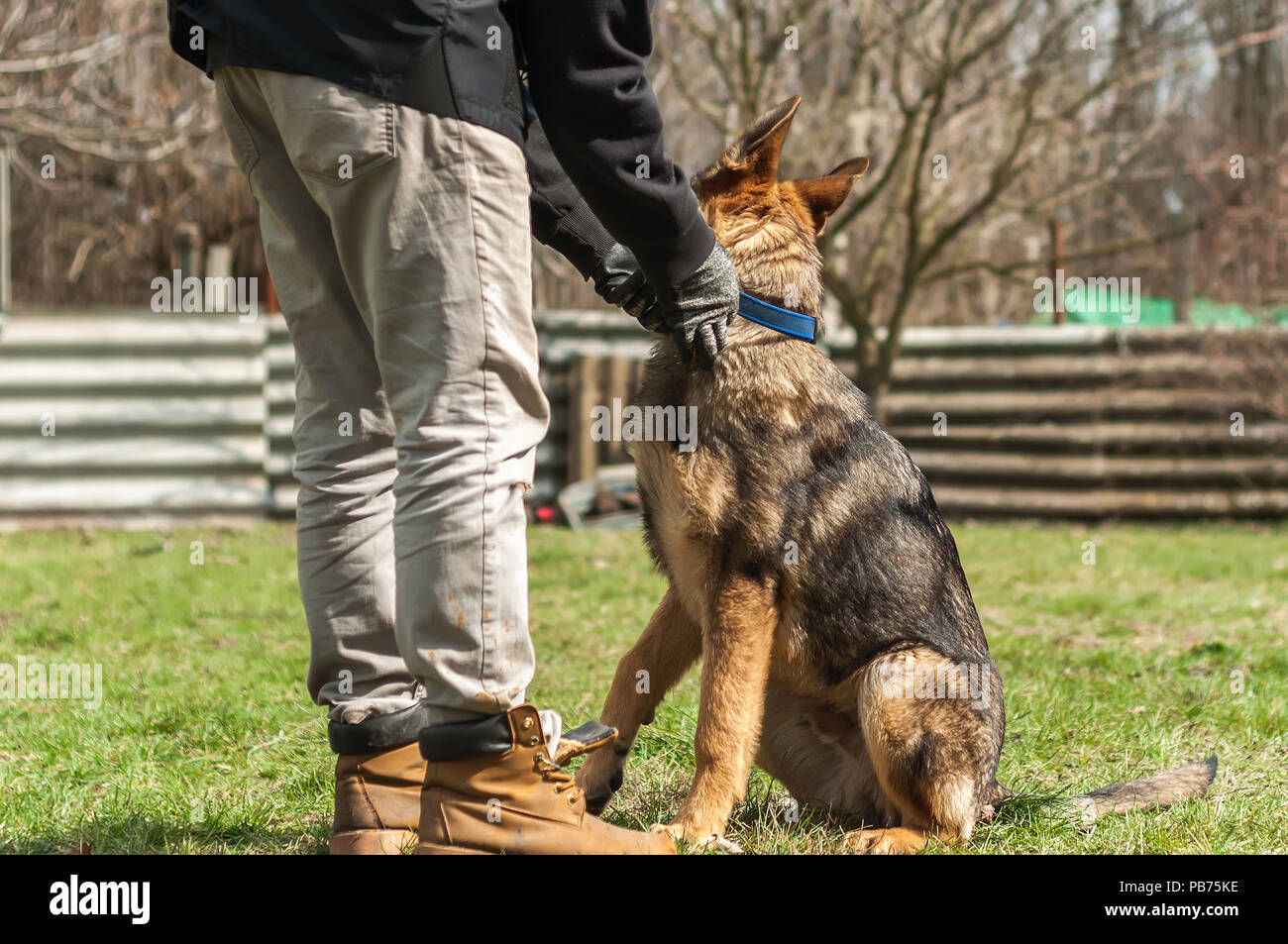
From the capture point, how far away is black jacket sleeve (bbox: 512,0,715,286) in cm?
226

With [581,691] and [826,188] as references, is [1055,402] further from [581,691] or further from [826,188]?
[826,188]

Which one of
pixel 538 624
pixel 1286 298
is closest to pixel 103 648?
pixel 538 624

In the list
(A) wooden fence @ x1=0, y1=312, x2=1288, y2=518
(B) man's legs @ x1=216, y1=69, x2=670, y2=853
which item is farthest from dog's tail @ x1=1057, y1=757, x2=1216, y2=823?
(A) wooden fence @ x1=0, y1=312, x2=1288, y2=518

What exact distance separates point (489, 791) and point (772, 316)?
1419 mm

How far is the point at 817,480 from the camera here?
2.96 meters

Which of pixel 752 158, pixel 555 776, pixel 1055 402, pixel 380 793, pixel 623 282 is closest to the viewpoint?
pixel 555 776

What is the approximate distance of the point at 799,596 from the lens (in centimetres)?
291

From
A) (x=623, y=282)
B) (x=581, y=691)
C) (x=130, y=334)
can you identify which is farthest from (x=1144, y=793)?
(x=130, y=334)

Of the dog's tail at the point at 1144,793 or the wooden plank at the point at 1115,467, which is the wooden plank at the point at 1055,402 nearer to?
the wooden plank at the point at 1115,467

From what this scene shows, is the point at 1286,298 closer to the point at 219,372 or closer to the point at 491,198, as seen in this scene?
the point at 219,372

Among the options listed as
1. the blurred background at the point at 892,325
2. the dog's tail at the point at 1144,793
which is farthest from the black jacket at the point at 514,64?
the blurred background at the point at 892,325

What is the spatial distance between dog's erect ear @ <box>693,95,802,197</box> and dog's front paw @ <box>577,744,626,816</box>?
4.94ft

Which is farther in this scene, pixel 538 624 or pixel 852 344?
pixel 852 344
